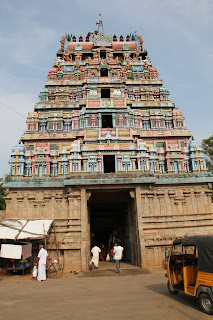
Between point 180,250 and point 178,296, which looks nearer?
point 178,296

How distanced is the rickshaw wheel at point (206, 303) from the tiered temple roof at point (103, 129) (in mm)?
13548

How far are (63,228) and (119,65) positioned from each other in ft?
74.3

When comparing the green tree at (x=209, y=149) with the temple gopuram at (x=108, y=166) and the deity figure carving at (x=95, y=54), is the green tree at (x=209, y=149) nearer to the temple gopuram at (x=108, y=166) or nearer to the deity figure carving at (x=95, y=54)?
the temple gopuram at (x=108, y=166)

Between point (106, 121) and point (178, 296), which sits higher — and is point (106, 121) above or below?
above

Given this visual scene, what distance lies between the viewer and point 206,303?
7016mm

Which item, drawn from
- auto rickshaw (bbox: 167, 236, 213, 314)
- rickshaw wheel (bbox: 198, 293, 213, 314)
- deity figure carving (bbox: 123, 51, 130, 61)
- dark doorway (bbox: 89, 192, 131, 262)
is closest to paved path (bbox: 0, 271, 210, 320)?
rickshaw wheel (bbox: 198, 293, 213, 314)

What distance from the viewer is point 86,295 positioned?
9.20 m

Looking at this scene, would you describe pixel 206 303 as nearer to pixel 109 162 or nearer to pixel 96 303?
pixel 96 303

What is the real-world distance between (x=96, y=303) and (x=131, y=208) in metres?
11.3

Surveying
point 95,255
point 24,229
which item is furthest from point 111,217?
point 24,229

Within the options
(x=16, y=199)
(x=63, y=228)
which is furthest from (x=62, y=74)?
(x=63, y=228)

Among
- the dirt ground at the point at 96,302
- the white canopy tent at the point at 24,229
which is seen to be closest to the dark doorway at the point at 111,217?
the white canopy tent at the point at 24,229

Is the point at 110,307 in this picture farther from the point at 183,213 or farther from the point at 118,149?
the point at 118,149

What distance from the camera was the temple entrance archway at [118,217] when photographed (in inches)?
712
